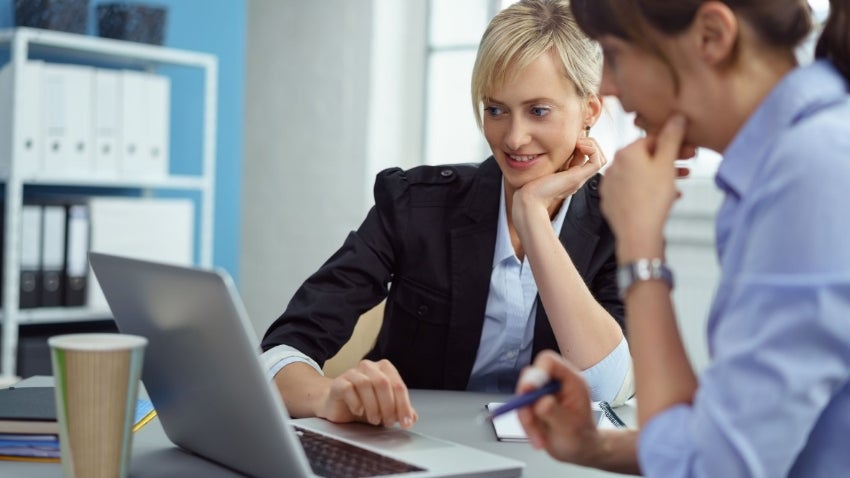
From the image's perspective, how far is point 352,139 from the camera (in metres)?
4.92

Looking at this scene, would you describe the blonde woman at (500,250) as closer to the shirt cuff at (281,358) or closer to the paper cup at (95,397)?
the shirt cuff at (281,358)

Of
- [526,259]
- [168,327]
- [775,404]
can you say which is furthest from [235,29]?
[775,404]

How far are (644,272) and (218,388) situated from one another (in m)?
0.40

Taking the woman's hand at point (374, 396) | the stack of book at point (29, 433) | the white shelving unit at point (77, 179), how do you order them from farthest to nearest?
the white shelving unit at point (77, 179) < the woman's hand at point (374, 396) < the stack of book at point (29, 433)

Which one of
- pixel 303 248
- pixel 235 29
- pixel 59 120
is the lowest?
pixel 303 248

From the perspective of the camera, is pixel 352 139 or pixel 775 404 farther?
pixel 352 139

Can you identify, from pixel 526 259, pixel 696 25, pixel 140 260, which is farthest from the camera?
pixel 526 259

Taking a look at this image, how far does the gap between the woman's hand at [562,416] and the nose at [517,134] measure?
0.87 metres

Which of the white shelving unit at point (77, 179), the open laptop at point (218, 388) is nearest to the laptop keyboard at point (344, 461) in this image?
the open laptop at point (218, 388)

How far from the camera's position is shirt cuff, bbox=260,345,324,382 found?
1515 mm

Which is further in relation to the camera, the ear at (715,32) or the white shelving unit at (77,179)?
the white shelving unit at (77,179)

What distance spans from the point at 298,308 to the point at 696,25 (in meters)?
0.98

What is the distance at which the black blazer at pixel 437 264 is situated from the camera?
1.84 meters

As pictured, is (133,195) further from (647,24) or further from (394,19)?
(647,24)
